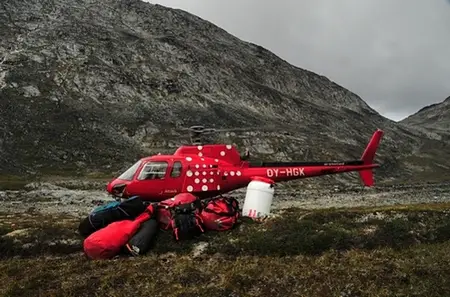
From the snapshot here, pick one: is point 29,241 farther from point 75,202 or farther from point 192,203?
point 75,202

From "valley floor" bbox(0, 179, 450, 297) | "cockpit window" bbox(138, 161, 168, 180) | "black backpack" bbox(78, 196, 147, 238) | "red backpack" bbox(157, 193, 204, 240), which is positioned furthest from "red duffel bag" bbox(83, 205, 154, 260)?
"cockpit window" bbox(138, 161, 168, 180)

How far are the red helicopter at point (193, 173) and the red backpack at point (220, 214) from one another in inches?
172

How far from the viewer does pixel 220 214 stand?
496 inches

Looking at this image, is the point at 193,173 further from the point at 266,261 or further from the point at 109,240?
the point at 266,261

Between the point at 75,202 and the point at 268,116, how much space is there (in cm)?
10181

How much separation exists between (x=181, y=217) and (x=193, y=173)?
542 centimetres

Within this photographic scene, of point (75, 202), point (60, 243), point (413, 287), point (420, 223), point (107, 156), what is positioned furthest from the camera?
point (107, 156)

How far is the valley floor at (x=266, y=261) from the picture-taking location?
8.88 m

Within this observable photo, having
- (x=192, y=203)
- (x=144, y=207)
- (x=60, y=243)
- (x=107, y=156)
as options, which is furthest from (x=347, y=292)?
(x=107, y=156)

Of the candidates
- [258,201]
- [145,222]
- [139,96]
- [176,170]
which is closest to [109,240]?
[145,222]

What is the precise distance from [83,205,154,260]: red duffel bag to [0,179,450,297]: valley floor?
33cm

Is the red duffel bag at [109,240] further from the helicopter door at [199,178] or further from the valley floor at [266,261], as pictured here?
the helicopter door at [199,178]

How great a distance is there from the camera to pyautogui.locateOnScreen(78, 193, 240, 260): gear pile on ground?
11.4 meters

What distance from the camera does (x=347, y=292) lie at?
8508 millimetres
